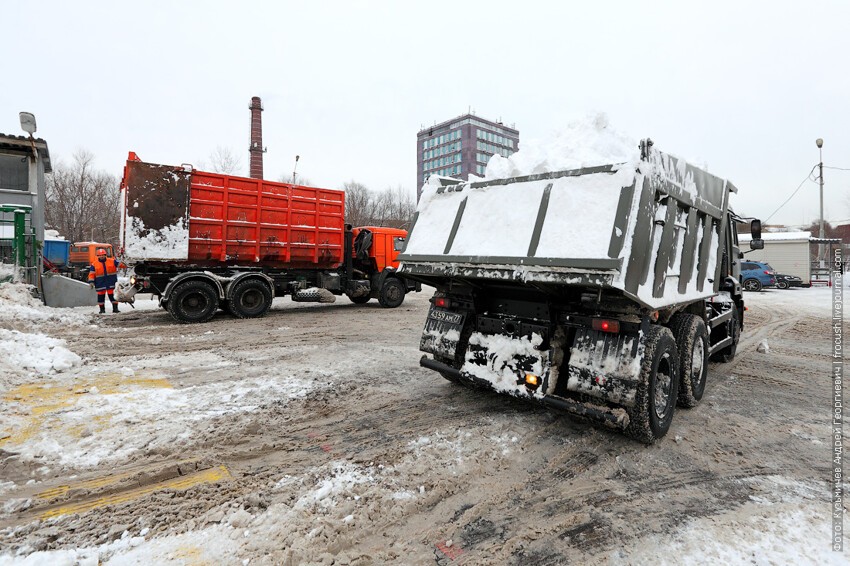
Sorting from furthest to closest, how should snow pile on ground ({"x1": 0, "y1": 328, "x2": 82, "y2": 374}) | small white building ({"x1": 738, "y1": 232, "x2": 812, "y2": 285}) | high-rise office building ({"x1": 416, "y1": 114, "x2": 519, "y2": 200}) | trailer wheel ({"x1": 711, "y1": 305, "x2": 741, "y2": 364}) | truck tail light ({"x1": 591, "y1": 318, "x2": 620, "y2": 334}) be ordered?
high-rise office building ({"x1": 416, "y1": 114, "x2": 519, "y2": 200})
small white building ({"x1": 738, "y1": 232, "x2": 812, "y2": 285})
trailer wheel ({"x1": 711, "y1": 305, "x2": 741, "y2": 364})
snow pile on ground ({"x1": 0, "y1": 328, "x2": 82, "y2": 374})
truck tail light ({"x1": 591, "y1": 318, "x2": 620, "y2": 334})

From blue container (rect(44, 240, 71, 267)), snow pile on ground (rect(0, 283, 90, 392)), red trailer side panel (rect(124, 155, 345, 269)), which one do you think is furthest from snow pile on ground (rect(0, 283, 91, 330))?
blue container (rect(44, 240, 71, 267))

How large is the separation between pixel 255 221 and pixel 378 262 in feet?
13.2

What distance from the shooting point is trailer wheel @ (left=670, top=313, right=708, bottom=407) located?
4480mm

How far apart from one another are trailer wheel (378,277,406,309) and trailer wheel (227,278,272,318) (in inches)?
148

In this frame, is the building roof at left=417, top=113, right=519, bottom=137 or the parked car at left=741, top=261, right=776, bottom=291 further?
the building roof at left=417, top=113, right=519, bottom=137

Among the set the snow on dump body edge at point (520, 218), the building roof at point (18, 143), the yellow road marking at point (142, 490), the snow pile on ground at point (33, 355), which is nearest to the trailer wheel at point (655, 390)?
the snow on dump body edge at point (520, 218)

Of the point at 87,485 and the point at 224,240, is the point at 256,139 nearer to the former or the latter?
the point at 224,240

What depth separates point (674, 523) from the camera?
2703 mm

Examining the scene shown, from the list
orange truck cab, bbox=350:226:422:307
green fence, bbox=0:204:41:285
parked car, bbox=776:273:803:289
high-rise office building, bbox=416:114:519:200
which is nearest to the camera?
green fence, bbox=0:204:41:285

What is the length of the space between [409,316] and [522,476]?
8.78 m

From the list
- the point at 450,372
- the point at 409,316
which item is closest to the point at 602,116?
the point at 450,372

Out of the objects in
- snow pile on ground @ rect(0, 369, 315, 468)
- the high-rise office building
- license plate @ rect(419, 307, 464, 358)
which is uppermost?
the high-rise office building

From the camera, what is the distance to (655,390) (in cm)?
375

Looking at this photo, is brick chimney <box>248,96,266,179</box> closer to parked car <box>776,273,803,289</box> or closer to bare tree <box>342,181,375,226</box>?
bare tree <box>342,181,375,226</box>
